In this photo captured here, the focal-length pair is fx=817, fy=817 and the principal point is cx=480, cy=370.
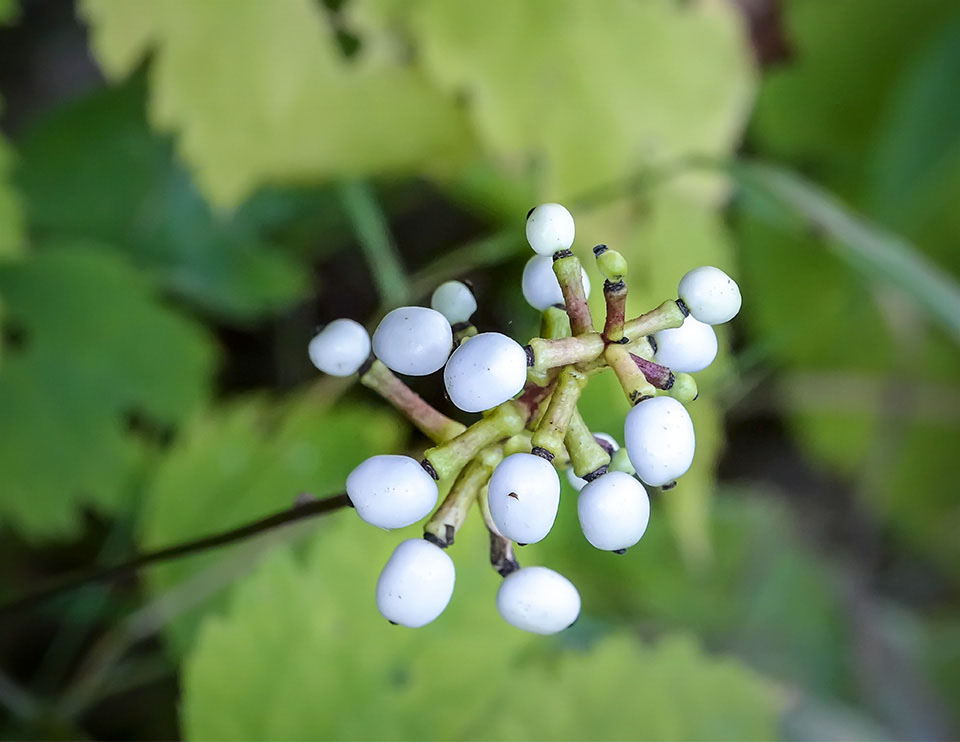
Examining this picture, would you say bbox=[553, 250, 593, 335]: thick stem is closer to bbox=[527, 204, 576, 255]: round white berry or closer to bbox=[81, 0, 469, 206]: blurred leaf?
bbox=[527, 204, 576, 255]: round white berry

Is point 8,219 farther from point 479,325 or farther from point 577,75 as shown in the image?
point 577,75

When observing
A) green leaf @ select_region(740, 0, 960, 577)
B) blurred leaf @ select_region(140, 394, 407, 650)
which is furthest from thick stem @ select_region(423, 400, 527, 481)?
green leaf @ select_region(740, 0, 960, 577)

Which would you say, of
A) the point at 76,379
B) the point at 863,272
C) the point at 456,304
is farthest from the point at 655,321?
the point at 863,272

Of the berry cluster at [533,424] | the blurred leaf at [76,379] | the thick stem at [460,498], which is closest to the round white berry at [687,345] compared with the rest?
the berry cluster at [533,424]

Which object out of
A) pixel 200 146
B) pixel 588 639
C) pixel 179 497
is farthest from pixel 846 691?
pixel 200 146

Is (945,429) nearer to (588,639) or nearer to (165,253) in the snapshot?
(588,639)

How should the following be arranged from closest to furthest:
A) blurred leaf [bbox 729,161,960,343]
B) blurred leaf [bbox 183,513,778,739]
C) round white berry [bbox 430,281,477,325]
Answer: round white berry [bbox 430,281,477,325] < blurred leaf [bbox 183,513,778,739] < blurred leaf [bbox 729,161,960,343]

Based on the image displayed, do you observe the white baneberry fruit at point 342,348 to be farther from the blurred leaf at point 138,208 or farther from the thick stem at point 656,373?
the blurred leaf at point 138,208
